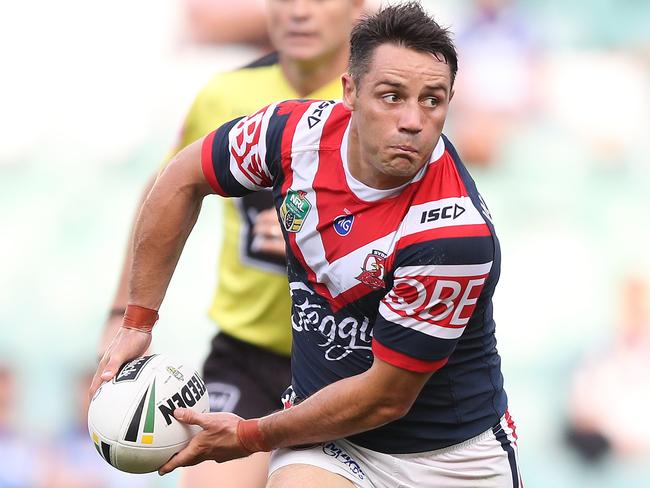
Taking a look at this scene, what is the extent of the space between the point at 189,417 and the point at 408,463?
0.58m

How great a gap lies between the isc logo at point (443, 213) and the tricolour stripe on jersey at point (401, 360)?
317 millimetres

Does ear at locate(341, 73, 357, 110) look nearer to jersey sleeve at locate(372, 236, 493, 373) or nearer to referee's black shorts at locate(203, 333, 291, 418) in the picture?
jersey sleeve at locate(372, 236, 493, 373)

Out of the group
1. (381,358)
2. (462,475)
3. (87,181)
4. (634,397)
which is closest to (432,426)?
(462,475)

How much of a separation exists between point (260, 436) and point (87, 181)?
3219 mm

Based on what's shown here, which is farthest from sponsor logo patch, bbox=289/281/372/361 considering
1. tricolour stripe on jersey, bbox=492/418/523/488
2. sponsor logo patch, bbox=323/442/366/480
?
tricolour stripe on jersey, bbox=492/418/523/488

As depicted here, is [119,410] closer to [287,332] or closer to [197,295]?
[287,332]

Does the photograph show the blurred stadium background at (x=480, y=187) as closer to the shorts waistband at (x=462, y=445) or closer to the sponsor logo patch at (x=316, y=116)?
the shorts waistband at (x=462, y=445)

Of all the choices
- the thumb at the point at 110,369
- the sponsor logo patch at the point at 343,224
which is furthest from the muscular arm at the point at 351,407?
the thumb at the point at 110,369

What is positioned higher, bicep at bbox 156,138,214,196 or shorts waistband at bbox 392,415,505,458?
bicep at bbox 156,138,214,196

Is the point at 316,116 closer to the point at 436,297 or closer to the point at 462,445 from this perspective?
the point at 436,297

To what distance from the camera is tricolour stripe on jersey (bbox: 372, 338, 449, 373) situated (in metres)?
2.87

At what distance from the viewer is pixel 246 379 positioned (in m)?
4.15

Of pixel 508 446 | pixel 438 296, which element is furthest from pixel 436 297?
pixel 508 446

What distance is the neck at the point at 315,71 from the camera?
415cm
